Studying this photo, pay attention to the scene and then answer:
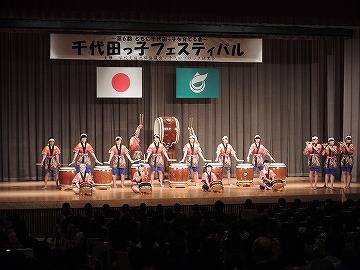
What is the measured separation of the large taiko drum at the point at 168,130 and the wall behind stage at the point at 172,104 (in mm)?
1172

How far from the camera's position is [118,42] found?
16141 millimetres

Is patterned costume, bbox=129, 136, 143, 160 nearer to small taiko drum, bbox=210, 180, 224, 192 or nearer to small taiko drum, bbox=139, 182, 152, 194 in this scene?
small taiko drum, bbox=139, 182, 152, 194

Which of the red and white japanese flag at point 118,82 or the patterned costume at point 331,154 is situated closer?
the patterned costume at point 331,154

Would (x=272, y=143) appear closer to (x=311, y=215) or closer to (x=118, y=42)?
(x=118, y=42)

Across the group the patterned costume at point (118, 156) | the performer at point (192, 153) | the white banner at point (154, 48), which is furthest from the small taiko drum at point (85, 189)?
the white banner at point (154, 48)

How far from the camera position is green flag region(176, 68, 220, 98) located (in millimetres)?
17766

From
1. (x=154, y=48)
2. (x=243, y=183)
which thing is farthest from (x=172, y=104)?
(x=243, y=183)

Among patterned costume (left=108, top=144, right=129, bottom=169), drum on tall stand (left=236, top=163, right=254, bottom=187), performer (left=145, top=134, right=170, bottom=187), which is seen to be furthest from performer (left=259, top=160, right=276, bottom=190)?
patterned costume (left=108, top=144, right=129, bottom=169)

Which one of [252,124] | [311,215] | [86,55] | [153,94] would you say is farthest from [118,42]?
[311,215]

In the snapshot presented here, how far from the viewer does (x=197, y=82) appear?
58.6 ft

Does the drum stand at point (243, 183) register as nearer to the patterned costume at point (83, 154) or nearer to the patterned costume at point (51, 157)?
the patterned costume at point (83, 154)

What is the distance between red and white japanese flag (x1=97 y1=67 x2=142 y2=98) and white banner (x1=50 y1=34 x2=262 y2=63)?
4.20 ft

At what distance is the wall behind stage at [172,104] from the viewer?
674 inches

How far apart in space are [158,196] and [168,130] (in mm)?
3395
